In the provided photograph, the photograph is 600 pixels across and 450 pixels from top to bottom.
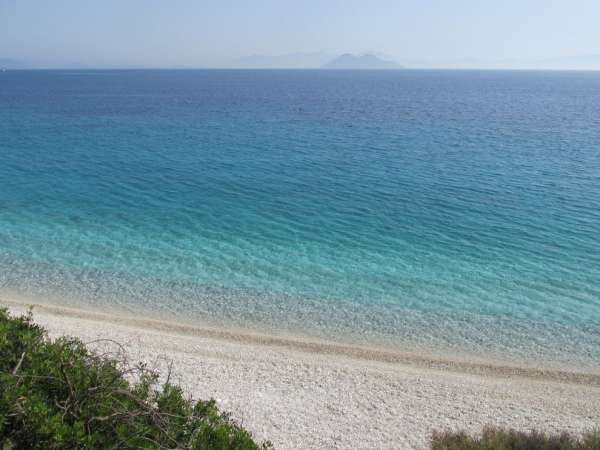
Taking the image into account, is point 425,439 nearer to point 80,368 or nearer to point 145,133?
point 80,368

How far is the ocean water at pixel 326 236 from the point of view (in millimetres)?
19484

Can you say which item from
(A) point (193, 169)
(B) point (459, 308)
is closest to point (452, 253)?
(B) point (459, 308)

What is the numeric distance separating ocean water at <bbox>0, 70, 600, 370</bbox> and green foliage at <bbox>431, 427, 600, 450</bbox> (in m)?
5.98

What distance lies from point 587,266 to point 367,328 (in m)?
11.7

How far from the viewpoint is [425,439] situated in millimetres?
12500

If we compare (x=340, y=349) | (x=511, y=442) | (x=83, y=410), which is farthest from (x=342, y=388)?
(x=83, y=410)

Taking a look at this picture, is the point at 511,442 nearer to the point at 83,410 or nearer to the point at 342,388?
the point at 342,388

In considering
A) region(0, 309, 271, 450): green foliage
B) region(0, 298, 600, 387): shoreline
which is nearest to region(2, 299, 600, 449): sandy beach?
region(0, 298, 600, 387): shoreline

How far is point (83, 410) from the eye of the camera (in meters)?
8.03

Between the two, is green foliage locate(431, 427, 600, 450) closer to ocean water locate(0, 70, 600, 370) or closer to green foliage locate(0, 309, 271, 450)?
green foliage locate(0, 309, 271, 450)

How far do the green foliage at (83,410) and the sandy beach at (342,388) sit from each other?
3299 mm

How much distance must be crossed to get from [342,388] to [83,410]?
8.33m

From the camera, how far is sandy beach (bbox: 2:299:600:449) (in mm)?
12938

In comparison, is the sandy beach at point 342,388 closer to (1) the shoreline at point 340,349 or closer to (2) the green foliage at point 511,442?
(1) the shoreline at point 340,349
